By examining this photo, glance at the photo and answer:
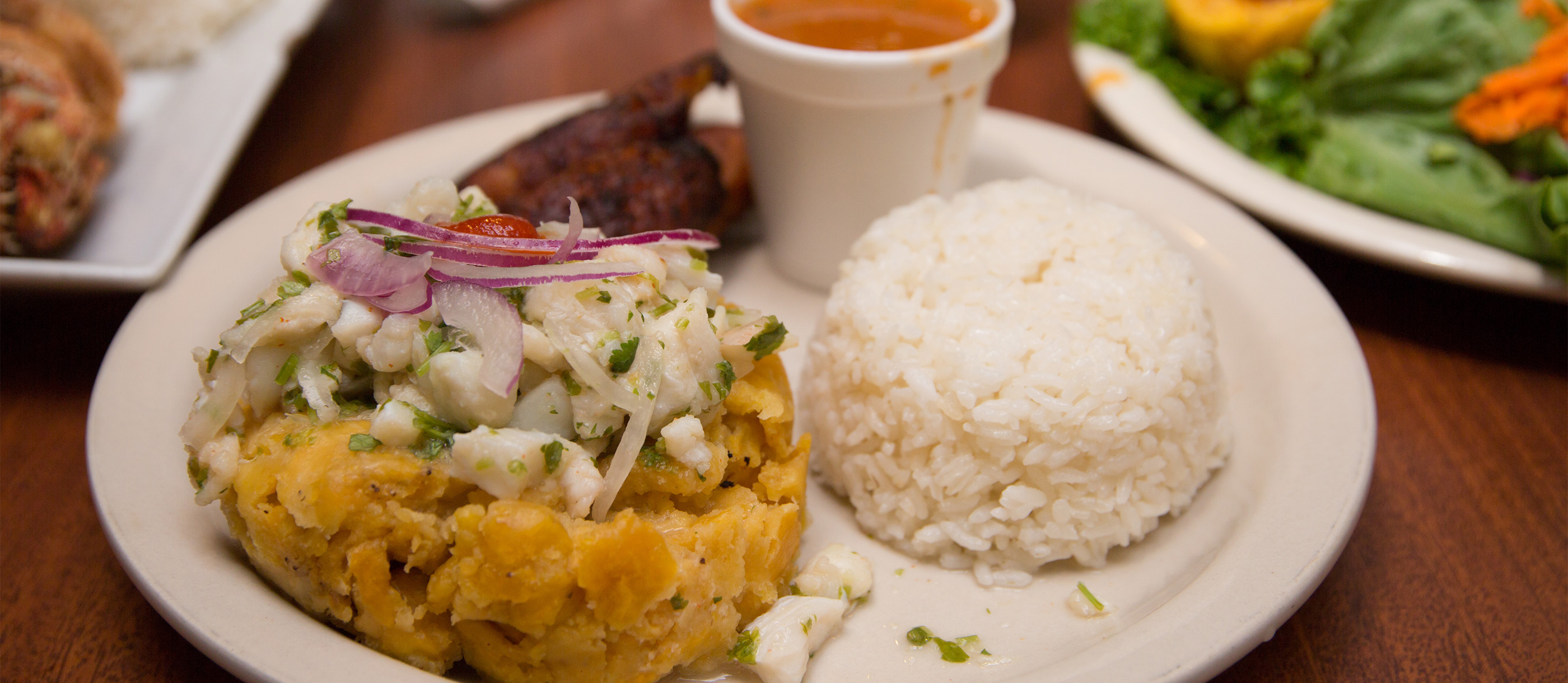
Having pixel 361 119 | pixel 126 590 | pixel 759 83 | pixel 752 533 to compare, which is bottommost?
pixel 361 119

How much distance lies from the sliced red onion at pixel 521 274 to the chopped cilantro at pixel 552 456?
14.2 inches

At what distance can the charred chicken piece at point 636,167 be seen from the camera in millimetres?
2848

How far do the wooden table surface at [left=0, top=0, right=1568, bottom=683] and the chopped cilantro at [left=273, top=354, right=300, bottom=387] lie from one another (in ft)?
2.12

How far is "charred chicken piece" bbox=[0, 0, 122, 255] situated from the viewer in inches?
116

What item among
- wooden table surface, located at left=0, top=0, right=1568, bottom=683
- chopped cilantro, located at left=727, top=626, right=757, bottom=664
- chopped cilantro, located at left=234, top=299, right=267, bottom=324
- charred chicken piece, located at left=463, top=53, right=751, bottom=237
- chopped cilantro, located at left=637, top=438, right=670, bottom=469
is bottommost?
wooden table surface, located at left=0, top=0, right=1568, bottom=683

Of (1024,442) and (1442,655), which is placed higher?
(1024,442)

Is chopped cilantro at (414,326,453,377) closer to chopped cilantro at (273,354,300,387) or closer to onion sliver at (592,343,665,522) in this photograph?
chopped cilantro at (273,354,300,387)

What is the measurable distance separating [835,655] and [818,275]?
151 cm

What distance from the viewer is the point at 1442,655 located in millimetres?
2145

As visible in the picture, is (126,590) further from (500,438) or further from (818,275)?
(818,275)

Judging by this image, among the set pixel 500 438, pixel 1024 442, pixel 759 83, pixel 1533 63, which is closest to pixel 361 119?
pixel 759 83

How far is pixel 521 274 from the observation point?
6.53 feet

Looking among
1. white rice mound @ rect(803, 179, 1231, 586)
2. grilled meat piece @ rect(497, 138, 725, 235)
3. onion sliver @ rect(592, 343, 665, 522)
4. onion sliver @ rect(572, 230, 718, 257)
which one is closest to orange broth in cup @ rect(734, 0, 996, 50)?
grilled meat piece @ rect(497, 138, 725, 235)

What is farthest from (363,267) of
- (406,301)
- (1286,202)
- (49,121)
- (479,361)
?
(1286,202)
